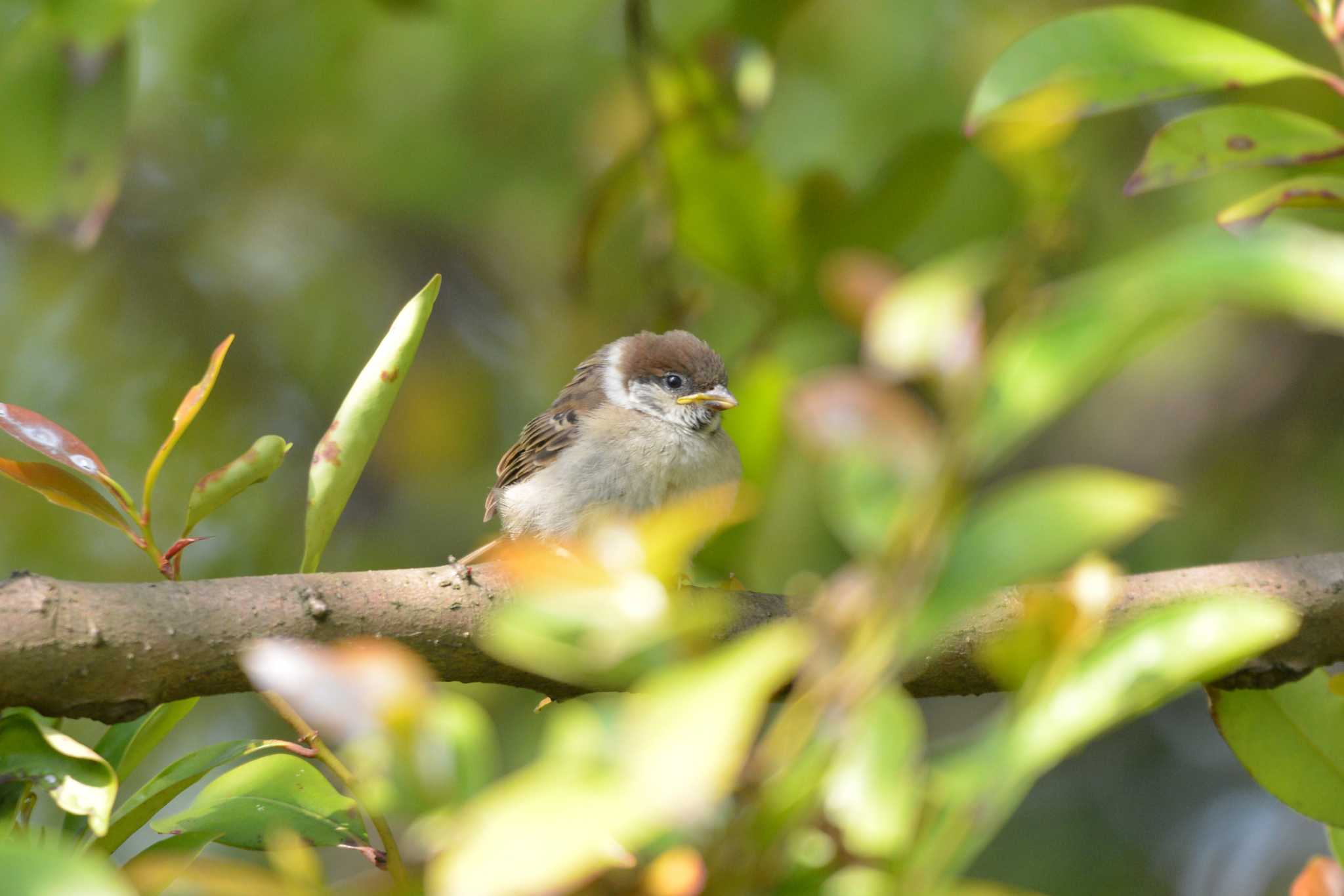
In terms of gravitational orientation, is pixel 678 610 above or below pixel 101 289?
above

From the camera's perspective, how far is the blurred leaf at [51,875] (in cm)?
77

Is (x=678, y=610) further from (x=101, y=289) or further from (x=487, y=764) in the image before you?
(x=101, y=289)

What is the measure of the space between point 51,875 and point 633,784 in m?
0.36

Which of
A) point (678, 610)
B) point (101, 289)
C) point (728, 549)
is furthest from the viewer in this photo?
point (101, 289)

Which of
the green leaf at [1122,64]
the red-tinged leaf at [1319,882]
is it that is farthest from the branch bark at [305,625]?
the green leaf at [1122,64]

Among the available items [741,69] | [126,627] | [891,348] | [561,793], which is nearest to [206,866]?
[561,793]

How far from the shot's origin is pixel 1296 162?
1.63 meters

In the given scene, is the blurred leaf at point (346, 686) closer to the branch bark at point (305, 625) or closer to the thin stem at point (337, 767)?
the thin stem at point (337, 767)

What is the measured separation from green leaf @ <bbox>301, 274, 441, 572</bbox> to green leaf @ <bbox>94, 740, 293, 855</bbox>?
0.30 m

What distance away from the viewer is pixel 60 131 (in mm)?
2473

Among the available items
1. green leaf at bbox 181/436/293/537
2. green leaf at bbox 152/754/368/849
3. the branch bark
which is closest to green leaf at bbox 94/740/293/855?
green leaf at bbox 152/754/368/849

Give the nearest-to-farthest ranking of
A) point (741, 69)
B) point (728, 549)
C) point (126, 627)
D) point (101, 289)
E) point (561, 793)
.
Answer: point (561, 793)
point (126, 627)
point (728, 549)
point (741, 69)
point (101, 289)

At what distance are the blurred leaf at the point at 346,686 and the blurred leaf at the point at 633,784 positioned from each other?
82 millimetres

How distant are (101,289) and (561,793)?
17.6ft
